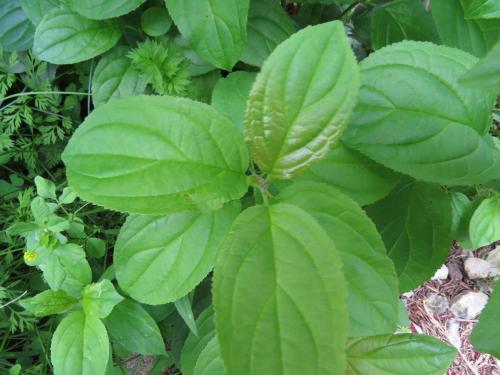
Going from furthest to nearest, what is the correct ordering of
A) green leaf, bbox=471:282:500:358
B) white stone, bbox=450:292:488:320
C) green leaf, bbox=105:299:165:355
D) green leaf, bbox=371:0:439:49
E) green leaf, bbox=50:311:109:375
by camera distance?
white stone, bbox=450:292:488:320 < green leaf, bbox=371:0:439:49 < green leaf, bbox=105:299:165:355 < green leaf, bbox=50:311:109:375 < green leaf, bbox=471:282:500:358

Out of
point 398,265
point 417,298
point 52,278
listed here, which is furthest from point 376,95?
point 417,298

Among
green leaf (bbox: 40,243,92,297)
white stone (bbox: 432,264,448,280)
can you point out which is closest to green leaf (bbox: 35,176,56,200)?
green leaf (bbox: 40,243,92,297)

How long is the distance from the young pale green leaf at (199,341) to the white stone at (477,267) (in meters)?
1.15

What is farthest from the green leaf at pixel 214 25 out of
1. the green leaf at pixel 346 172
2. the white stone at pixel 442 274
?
the white stone at pixel 442 274

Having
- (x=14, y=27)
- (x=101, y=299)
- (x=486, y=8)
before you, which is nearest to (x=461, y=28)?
(x=486, y=8)

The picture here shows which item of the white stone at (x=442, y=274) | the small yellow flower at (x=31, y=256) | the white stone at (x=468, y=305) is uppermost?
the small yellow flower at (x=31, y=256)

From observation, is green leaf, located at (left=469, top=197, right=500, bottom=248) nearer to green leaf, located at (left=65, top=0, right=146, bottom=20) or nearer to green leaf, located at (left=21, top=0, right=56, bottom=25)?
green leaf, located at (left=65, top=0, right=146, bottom=20)

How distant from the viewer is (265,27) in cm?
103

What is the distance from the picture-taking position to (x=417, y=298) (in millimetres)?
1766

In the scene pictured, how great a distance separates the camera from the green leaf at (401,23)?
1071 millimetres

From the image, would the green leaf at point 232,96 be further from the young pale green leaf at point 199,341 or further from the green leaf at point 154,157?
the young pale green leaf at point 199,341

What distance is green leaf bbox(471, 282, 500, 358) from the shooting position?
2.34 feet

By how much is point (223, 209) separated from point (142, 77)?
456 millimetres

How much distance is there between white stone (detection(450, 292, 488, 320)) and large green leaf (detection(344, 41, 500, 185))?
1215 millimetres
